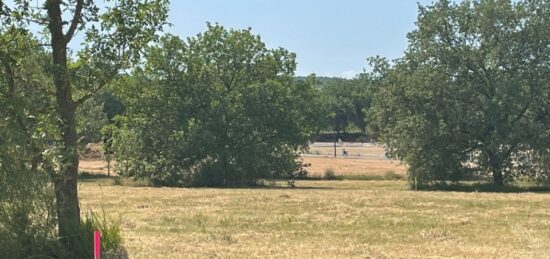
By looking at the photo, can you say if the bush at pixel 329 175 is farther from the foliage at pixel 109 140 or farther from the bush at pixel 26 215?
the bush at pixel 26 215

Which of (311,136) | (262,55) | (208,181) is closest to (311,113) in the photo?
(311,136)

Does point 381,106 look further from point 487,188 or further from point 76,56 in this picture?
point 76,56

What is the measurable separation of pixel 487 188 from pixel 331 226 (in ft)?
53.4

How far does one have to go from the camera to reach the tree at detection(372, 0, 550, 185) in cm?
2783

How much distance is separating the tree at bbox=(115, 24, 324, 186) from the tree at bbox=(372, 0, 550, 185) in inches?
223

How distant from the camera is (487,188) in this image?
28.1 m

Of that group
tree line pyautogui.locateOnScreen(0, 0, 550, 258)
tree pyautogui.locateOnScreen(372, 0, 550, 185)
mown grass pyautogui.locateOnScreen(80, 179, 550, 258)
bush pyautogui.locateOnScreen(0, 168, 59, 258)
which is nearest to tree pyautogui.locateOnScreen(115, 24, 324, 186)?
tree line pyautogui.locateOnScreen(0, 0, 550, 258)

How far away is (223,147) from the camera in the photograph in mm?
31453

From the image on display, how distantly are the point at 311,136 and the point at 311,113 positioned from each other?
116cm

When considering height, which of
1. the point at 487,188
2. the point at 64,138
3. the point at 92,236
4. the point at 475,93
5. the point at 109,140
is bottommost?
the point at 92,236

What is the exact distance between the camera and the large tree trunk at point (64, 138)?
342 inches

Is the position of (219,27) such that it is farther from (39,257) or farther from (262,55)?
(39,257)

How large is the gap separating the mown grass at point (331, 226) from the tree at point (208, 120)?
9716 millimetres

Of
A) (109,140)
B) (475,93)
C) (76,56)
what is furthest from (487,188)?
(76,56)
